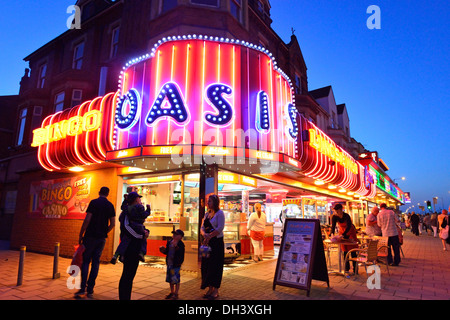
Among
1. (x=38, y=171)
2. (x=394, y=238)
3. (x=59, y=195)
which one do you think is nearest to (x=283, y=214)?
(x=394, y=238)

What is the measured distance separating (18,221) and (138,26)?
10888mm

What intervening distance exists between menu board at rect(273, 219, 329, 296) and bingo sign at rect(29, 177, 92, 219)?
7791 mm

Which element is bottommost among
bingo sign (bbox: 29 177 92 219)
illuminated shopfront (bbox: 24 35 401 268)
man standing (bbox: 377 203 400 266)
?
man standing (bbox: 377 203 400 266)

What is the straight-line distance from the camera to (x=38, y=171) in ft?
44.8

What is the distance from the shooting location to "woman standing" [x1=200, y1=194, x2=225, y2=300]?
18.7 feet

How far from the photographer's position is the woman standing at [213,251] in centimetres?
571

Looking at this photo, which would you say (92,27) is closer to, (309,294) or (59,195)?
(59,195)

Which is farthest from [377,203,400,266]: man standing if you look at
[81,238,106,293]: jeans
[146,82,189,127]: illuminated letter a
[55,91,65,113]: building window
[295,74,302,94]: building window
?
[55,91,65,113]: building window

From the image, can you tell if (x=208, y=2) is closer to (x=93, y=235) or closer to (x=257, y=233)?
(x=257, y=233)

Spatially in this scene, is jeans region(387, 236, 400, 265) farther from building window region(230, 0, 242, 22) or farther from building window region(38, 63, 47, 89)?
building window region(38, 63, 47, 89)

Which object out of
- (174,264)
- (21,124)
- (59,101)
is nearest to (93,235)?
(174,264)

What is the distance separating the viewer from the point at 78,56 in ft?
53.5

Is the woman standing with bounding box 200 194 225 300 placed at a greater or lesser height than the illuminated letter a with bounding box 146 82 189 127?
lesser

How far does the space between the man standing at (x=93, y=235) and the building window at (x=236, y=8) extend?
10064 mm
